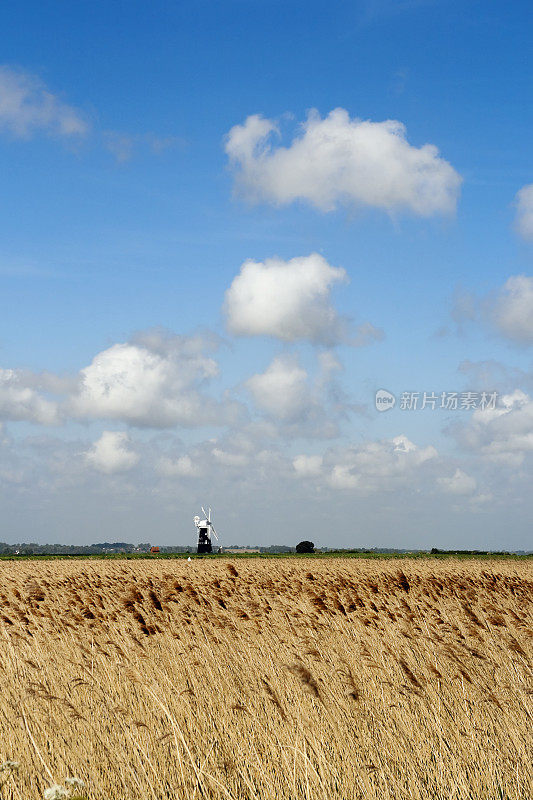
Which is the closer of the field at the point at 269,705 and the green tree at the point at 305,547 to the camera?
the field at the point at 269,705

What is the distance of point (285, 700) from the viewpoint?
793cm

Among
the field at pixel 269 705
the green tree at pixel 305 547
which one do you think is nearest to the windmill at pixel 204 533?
the green tree at pixel 305 547

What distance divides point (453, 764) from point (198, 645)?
543 centimetres

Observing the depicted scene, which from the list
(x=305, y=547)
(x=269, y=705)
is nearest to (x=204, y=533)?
(x=305, y=547)

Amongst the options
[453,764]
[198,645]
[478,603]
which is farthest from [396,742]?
[478,603]

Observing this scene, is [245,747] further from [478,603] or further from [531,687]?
[478,603]

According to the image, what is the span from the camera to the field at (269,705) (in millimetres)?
5953

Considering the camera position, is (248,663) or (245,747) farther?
(248,663)

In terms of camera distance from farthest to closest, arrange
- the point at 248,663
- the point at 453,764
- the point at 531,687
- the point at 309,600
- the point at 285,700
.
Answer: the point at 309,600
the point at 248,663
the point at 531,687
the point at 285,700
the point at 453,764

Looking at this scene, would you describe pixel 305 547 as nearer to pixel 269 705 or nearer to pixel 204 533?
pixel 204 533

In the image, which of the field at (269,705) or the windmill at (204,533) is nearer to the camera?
the field at (269,705)

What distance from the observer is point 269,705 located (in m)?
7.77

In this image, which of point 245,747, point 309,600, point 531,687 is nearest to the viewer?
point 245,747

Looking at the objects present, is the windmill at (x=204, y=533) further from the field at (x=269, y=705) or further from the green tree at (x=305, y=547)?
the field at (x=269, y=705)
